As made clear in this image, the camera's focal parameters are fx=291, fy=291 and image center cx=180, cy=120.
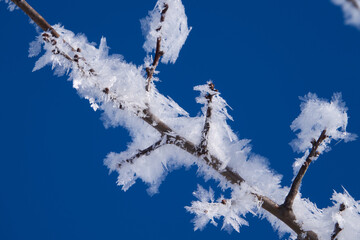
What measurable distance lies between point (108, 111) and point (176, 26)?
62 cm

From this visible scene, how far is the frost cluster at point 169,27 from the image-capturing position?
1.46m

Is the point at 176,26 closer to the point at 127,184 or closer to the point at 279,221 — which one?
the point at 127,184

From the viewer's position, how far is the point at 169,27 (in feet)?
4.86

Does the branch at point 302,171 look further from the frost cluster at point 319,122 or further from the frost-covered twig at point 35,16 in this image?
the frost-covered twig at point 35,16

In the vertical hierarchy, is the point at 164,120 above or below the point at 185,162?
above

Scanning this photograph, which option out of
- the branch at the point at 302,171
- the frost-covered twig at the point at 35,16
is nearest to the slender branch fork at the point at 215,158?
the branch at the point at 302,171

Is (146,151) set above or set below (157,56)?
below

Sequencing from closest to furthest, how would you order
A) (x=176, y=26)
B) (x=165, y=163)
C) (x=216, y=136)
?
1. (x=176, y=26)
2. (x=216, y=136)
3. (x=165, y=163)

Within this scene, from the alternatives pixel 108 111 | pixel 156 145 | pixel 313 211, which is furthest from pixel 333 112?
pixel 108 111

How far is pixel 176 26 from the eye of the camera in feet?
4.85

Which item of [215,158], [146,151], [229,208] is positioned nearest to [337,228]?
[229,208]

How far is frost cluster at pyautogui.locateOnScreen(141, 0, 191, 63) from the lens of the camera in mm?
1463

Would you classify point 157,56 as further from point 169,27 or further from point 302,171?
point 302,171

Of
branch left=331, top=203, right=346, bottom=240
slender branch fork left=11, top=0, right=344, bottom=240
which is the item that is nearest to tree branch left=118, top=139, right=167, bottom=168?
slender branch fork left=11, top=0, right=344, bottom=240
